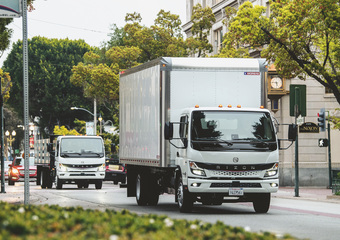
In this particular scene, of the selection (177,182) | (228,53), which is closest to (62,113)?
(228,53)

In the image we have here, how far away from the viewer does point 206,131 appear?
17.9 metres

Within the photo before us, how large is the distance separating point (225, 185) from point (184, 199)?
107 centimetres

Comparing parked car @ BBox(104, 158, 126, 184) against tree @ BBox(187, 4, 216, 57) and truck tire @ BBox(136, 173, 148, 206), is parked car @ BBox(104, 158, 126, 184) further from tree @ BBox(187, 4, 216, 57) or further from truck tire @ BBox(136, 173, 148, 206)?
truck tire @ BBox(136, 173, 148, 206)

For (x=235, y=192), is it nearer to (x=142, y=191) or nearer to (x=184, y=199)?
(x=184, y=199)

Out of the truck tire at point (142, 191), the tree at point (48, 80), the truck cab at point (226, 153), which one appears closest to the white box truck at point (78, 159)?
the truck tire at point (142, 191)

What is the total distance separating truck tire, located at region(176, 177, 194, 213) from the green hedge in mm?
10257

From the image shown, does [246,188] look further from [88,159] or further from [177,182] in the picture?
[88,159]

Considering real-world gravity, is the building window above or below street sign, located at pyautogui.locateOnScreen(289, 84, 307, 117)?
above

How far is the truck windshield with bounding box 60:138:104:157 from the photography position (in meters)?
34.9

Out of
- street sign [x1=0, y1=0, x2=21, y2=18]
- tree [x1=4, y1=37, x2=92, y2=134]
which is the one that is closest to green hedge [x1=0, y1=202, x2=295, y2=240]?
street sign [x1=0, y1=0, x2=21, y2=18]

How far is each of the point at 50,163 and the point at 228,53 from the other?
10.4m

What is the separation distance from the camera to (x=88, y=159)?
3506cm

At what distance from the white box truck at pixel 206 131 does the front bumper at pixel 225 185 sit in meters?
0.02

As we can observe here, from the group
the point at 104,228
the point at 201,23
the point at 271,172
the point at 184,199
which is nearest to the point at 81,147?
the point at 201,23
